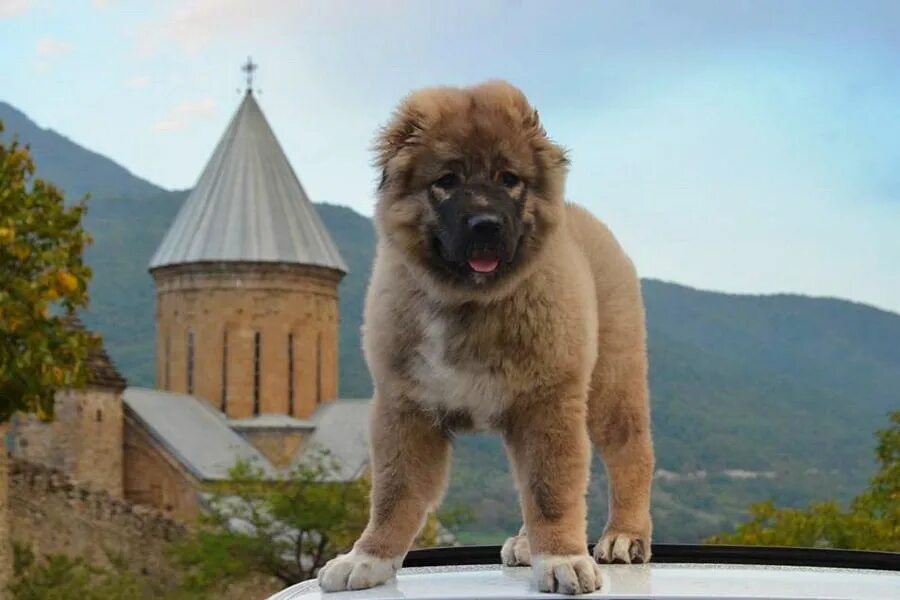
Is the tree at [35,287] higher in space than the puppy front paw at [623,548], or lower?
higher

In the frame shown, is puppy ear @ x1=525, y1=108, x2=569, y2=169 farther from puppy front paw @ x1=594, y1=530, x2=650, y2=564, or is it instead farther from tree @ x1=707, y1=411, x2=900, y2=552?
tree @ x1=707, y1=411, x2=900, y2=552

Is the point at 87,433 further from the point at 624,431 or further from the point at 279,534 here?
the point at 624,431

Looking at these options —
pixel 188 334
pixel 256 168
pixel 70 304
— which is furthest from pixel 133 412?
pixel 70 304

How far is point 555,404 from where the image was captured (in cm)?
365

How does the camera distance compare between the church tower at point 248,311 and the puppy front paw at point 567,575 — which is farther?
the church tower at point 248,311

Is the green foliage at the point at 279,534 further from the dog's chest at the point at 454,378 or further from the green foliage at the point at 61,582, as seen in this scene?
the dog's chest at the point at 454,378

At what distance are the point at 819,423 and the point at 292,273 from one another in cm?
2292

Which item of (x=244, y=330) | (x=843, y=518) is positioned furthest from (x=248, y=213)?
(x=843, y=518)

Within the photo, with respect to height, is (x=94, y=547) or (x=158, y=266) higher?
(x=158, y=266)

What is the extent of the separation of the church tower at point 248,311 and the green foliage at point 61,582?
1941 cm

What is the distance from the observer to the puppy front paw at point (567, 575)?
124 inches

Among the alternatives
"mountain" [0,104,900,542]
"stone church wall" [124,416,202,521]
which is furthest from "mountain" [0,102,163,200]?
"stone church wall" [124,416,202,521]

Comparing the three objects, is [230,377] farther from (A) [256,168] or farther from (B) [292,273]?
(A) [256,168]

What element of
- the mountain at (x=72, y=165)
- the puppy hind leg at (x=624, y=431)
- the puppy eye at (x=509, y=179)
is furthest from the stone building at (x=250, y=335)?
the mountain at (x=72, y=165)
